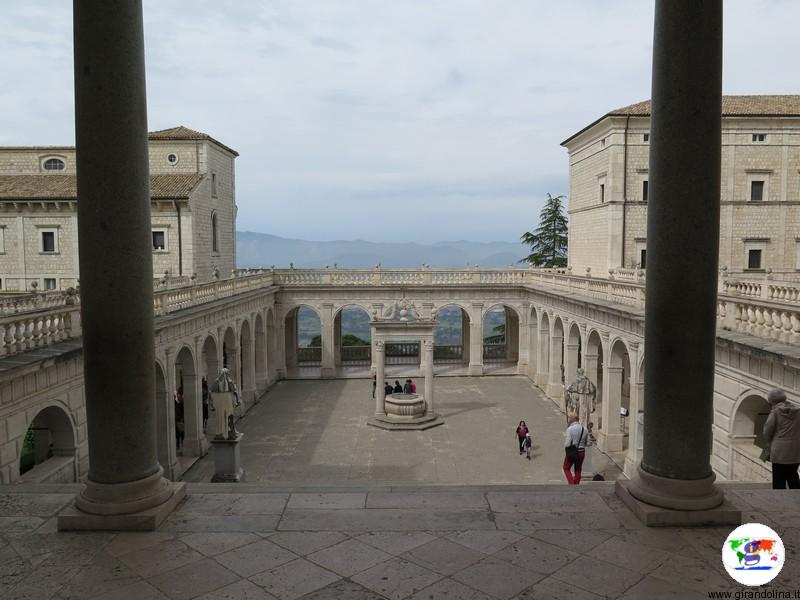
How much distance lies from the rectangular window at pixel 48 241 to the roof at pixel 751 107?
3278 centimetres

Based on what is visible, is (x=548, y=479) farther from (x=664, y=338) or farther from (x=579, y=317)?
(x=664, y=338)

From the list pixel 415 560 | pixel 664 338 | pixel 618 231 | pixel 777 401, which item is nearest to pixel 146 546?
pixel 415 560

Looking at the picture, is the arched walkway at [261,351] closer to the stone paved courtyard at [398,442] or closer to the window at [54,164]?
the stone paved courtyard at [398,442]

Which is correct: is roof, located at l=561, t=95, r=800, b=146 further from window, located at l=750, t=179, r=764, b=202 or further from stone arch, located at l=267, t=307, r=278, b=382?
stone arch, located at l=267, t=307, r=278, b=382

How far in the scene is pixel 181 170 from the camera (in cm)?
3966

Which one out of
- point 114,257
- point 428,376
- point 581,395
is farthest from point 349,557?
point 428,376

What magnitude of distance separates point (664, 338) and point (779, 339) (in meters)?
8.70

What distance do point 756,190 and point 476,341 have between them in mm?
18720

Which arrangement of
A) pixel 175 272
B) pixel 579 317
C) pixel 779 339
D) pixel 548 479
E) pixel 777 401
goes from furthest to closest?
pixel 175 272 < pixel 579 317 < pixel 548 479 < pixel 779 339 < pixel 777 401

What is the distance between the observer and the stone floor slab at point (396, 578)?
5.42m

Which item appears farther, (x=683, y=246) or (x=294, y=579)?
(x=683, y=246)

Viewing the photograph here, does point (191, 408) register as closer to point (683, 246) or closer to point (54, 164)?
point (683, 246)

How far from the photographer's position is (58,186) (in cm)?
3916

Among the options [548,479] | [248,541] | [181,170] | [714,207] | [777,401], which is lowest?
[548,479]
